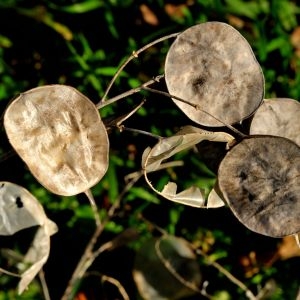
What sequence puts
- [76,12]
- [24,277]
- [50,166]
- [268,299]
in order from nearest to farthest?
1. [50,166]
2. [24,277]
3. [268,299]
4. [76,12]

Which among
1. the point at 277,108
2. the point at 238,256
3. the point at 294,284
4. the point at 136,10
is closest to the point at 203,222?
the point at 238,256

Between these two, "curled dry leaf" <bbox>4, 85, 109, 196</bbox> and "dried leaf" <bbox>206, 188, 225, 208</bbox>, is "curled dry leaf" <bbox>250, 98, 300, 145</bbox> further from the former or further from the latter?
"curled dry leaf" <bbox>4, 85, 109, 196</bbox>

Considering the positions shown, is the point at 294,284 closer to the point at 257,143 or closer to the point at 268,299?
the point at 268,299

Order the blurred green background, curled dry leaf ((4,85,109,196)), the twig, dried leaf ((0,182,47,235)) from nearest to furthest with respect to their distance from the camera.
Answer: curled dry leaf ((4,85,109,196))
dried leaf ((0,182,47,235))
the twig
the blurred green background

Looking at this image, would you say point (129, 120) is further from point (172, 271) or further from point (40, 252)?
point (40, 252)

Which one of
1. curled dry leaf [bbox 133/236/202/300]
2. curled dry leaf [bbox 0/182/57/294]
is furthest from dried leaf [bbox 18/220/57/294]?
curled dry leaf [bbox 133/236/202/300]

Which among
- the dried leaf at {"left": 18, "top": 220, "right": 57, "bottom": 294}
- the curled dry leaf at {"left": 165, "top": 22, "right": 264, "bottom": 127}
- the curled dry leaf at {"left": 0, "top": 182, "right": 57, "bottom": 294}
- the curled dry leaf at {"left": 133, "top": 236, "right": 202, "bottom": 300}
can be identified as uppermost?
the curled dry leaf at {"left": 165, "top": 22, "right": 264, "bottom": 127}

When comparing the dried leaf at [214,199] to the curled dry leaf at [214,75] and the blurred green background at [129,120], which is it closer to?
the curled dry leaf at [214,75]

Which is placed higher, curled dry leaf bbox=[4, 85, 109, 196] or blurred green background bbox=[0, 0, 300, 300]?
curled dry leaf bbox=[4, 85, 109, 196]

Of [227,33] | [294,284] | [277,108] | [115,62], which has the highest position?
[227,33]
